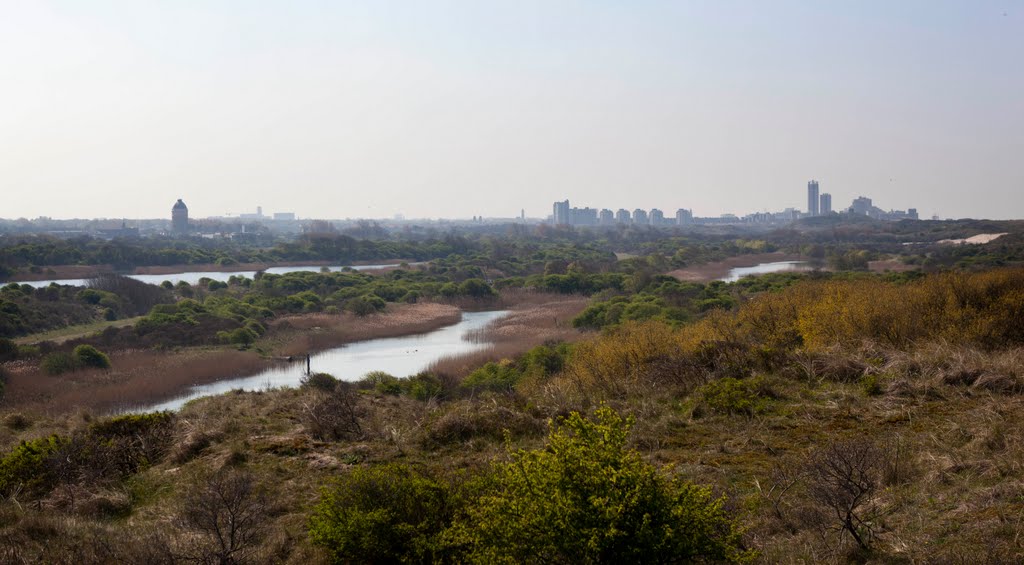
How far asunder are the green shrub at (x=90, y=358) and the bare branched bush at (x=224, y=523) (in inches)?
863

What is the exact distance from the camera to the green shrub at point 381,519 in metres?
5.23

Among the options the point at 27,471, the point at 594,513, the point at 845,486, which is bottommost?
the point at 27,471

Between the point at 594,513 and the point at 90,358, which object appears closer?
the point at 594,513

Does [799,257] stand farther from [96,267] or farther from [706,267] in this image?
[96,267]

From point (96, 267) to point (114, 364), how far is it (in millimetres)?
46824

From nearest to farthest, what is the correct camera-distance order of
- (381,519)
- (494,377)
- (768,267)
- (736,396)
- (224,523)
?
(381,519), (224,523), (736,396), (494,377), (768,267)

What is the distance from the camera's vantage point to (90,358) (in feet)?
81.5

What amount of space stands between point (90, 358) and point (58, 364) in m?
1.23

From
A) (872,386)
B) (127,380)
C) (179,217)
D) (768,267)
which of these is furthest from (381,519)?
(179,217)

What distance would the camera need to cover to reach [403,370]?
26.1m

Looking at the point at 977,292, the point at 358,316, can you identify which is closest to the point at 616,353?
the point at 977,292

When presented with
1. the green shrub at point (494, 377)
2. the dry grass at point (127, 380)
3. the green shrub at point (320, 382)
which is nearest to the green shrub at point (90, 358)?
the dry grass at point (127, 380)

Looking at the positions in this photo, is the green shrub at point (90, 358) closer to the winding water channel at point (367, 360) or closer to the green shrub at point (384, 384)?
the winding water channel at point (367, 360)

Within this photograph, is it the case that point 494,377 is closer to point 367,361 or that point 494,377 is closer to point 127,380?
point 367,361
